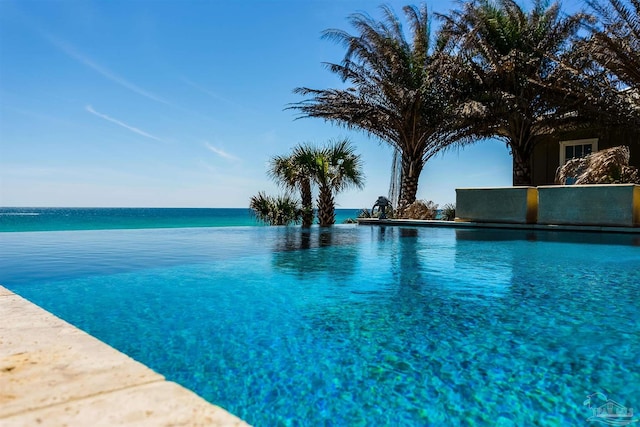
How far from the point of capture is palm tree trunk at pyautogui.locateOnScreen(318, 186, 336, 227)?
63.8 ft

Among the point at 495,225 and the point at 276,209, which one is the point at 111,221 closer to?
the point at 276,209


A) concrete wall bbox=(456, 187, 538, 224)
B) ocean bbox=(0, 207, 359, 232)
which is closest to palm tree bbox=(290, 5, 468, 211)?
concrete wall bbox=(456, 187, 538, 224)

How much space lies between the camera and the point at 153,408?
5.85ft

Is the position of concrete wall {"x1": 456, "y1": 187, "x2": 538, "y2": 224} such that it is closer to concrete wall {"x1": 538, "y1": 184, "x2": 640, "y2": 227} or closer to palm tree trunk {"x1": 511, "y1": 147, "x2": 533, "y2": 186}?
concrete wall {"x1": 538, "y1": 184, "x2": 640, "y2": 227}

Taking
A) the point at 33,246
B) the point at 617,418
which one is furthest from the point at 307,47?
the point at 617,418

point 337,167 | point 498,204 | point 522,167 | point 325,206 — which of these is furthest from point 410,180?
point 522,167

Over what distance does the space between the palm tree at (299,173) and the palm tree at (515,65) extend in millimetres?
6757

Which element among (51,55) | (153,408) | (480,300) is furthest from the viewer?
(51,55)

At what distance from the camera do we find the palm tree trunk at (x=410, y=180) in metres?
18.6

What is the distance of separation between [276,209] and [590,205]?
1200cm

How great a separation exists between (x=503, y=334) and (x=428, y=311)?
2.80ft

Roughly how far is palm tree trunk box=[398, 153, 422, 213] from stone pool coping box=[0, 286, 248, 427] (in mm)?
16981

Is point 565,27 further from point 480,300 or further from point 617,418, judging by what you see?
point 617,418

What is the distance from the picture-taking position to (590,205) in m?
13.2
